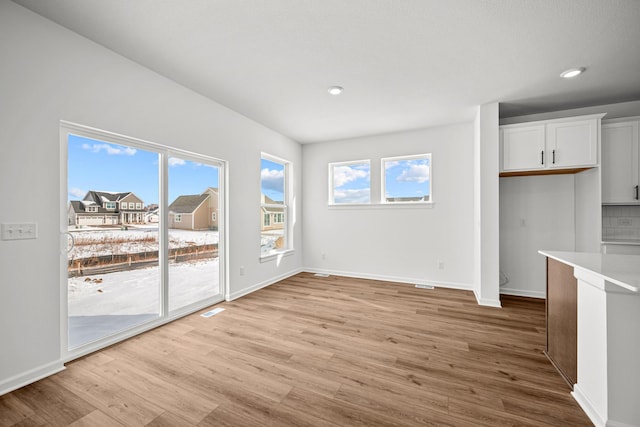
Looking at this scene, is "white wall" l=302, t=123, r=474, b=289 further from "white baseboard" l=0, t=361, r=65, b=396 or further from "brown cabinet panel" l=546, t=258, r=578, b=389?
"white baseboard" l=0, t=361, r=65, b=396

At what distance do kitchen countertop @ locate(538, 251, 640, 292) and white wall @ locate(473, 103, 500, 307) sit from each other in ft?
4.61

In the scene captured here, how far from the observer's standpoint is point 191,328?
9.43 ft

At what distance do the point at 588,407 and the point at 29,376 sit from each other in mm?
3790

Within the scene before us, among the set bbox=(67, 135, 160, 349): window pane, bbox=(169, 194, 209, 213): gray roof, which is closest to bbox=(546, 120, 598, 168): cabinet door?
bbox=(169, 194, 209, 213): gray roof

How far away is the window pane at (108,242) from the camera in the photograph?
2.30 m

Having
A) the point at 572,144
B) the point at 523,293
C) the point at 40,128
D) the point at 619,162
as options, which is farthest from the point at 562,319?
the point at 40,128

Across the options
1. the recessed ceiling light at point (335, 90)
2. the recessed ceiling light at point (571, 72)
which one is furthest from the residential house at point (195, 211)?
the recessed ceiling light at point (571, 72)

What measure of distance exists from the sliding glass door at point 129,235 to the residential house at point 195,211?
0.04 feet

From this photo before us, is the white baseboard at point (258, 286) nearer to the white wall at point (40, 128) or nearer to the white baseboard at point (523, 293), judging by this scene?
the white wall at point (40, 128)

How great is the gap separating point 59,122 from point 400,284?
15.5 feet

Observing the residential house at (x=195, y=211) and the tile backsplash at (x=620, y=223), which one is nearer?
the residential house at (x=195, y=211)

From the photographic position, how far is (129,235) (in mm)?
2701

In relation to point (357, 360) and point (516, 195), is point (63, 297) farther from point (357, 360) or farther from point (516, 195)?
point (516, 195)

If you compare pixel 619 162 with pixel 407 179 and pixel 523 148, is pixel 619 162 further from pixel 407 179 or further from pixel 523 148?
pixel 407 179
